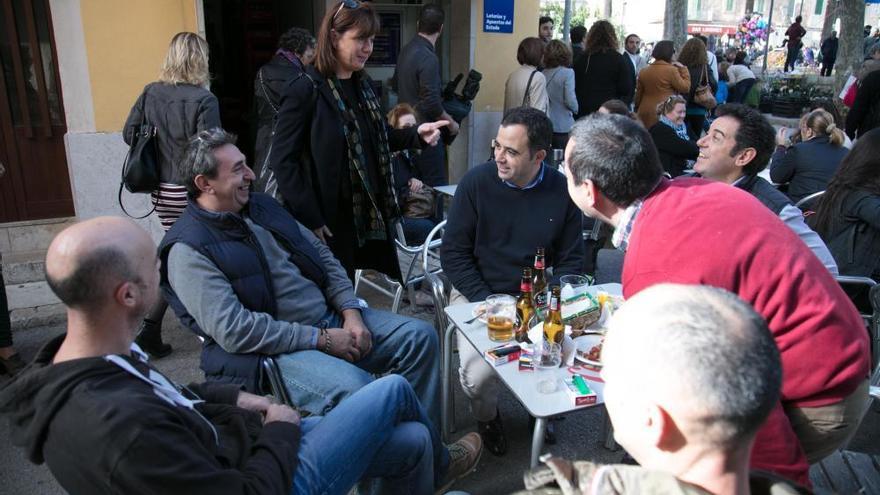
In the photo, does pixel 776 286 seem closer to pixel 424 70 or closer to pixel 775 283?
pixel 775 283

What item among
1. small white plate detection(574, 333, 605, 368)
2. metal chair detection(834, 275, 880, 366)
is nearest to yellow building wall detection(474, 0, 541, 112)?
metal chair detection(834, 275, 880, 366)

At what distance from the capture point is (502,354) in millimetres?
2275

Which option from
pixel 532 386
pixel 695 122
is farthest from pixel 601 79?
pixel 532 386

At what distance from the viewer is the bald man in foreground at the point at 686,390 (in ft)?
3.36

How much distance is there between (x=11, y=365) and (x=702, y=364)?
3720 mm

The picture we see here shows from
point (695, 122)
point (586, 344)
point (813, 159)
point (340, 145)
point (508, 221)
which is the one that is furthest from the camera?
point (695, 122)

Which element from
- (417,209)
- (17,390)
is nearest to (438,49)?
(417,209)

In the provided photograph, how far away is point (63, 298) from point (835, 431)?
2086 millimetres

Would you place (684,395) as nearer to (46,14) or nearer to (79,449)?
(79,449)

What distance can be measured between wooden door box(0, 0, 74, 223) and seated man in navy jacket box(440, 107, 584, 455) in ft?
11.5

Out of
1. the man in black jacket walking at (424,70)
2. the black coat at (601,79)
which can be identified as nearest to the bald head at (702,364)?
the man in black jacket walking at (424,70)

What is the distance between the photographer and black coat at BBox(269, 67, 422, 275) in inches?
123

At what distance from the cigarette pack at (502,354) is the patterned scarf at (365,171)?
4.51 feet

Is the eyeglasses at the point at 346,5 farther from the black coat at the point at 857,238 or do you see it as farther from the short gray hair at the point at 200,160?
the black coat at the point at 857,238
